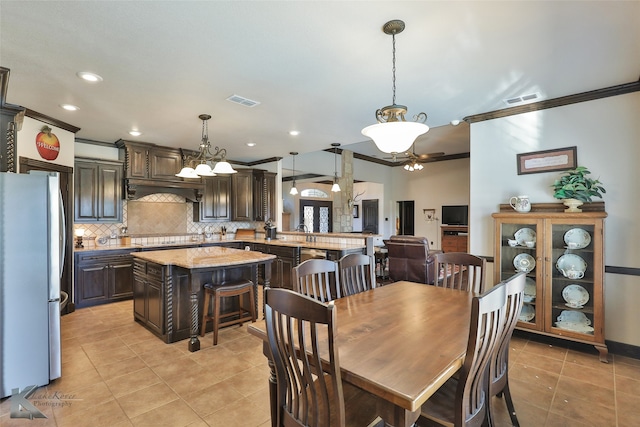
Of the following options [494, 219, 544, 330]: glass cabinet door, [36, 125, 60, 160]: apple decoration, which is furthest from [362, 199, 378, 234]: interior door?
[36, 125, 60, 160]: apple decoration

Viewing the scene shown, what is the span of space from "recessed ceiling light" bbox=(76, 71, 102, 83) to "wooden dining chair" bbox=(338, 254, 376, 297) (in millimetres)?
2682

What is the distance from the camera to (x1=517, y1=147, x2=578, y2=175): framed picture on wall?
3.22 metres

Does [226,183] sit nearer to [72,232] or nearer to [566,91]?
[72,232]

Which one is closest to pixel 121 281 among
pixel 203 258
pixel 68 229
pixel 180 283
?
pixel 68 229

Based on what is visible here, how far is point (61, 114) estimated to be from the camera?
12.3 ft

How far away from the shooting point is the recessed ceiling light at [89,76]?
266 cm

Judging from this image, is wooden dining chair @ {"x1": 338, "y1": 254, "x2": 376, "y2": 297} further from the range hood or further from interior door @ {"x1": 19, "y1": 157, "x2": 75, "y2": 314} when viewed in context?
the range hood

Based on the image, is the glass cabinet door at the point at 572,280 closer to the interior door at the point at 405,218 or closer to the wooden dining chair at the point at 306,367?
the wooden dining chair at the point at 306,367

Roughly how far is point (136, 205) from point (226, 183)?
172 cm

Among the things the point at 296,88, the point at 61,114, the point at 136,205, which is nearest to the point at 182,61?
the point at 296,88

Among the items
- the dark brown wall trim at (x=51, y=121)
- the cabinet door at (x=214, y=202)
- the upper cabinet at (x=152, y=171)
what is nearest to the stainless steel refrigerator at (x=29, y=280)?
the dark brown wall trim at (x=51, y=121)

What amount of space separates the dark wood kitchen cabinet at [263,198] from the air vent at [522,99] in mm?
4785

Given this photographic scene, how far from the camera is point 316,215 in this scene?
35.8 feet

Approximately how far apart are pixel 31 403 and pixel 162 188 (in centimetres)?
405
